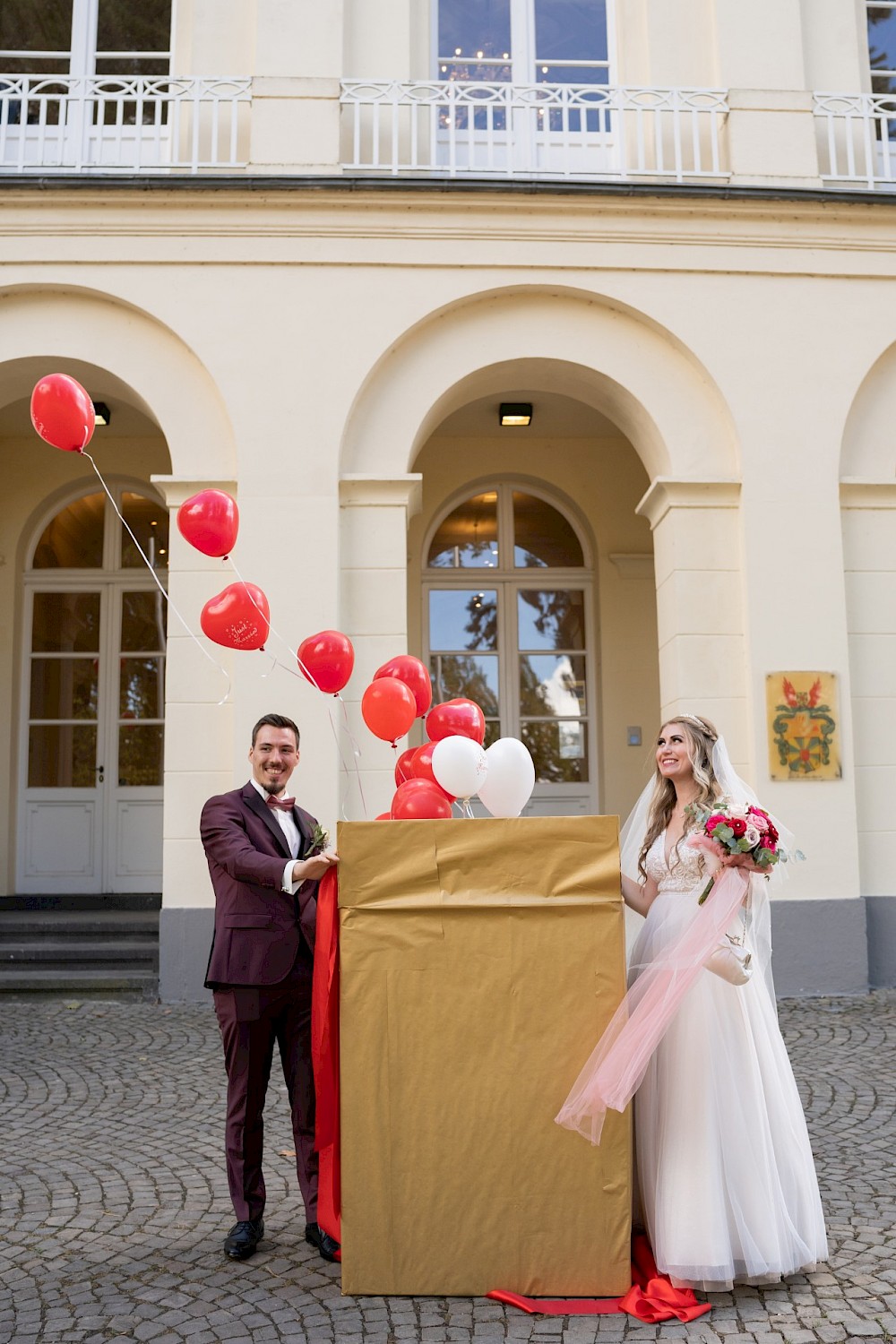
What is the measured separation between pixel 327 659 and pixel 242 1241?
2.15 m

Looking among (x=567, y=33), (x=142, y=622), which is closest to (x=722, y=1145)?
(x=142, y=622)

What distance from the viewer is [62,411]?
452 cm

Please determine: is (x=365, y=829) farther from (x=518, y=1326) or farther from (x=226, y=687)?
(x=226, y=687)

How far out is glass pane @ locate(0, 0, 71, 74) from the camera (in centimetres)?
866

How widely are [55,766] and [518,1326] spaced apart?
809cm

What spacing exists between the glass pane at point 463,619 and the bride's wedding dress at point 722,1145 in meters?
7.08

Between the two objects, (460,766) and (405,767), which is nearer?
(460,766)

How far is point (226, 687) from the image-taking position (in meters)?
7.52

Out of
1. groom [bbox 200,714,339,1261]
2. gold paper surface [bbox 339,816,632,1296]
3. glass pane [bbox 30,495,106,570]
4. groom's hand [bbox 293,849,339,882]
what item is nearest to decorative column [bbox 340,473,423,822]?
glass pane [bbox 30,495,106,570]

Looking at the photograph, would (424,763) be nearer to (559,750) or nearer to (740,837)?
(740,837)

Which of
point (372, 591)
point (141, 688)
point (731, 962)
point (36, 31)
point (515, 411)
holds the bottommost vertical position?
point (731, 962)

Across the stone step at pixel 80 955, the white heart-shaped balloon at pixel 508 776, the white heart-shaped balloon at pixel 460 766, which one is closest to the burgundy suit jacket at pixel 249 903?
the white heart-shaped balloon at pixel 460 766

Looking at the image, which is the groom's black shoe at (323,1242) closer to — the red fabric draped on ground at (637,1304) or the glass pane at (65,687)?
the red fabric draped on ground at (637,1304)

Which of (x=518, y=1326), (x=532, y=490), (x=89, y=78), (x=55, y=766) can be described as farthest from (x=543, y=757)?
(x=518, y=1326)
